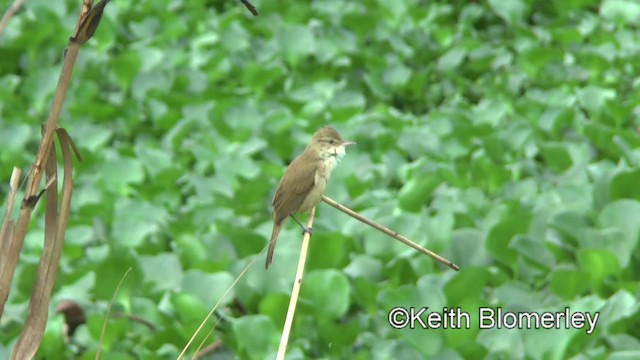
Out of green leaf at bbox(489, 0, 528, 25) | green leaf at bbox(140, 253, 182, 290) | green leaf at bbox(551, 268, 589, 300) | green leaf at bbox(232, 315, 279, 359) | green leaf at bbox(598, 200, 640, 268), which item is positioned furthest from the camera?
green leaf at bbox(489, 0, 528, 25)

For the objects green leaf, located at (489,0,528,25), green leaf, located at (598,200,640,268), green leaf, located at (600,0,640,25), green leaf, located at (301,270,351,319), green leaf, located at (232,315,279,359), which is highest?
green leaf, located at (600,0,640,25)

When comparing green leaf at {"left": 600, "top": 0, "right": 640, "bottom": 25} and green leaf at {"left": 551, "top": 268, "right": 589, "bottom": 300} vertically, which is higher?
green leaf at {"left": 600, "top": 0, "right": 640, "bottom": 25}

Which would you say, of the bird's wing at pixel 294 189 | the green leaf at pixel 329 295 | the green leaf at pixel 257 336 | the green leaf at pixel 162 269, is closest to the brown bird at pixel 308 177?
the bird's wing at pixel 294 189

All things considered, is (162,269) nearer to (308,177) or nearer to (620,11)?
(308,177)

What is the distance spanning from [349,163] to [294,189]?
6.67 ft

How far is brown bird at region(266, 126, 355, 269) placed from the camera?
348 cm

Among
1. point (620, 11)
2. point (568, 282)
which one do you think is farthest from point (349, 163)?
point (620, 11)

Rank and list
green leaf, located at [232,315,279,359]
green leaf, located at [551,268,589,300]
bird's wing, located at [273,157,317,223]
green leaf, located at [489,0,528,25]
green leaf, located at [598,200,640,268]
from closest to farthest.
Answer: bird's wing, located at [273,157,317,223], green leaf, located at [232,315,279,359], green leaf, located at [551,268,589,300], green leaf, located at [598,200,640,268], green leaf, located at [489,0,528,25]

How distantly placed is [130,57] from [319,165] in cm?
334

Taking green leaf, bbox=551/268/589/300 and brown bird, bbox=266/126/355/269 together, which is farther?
green leaf, bbox=551/268/589/300

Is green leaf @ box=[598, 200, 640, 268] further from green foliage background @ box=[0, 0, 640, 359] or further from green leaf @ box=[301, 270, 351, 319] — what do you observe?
green leaf @ box=[301, 270, 351, 319]

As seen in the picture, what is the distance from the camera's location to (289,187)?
11.5ft

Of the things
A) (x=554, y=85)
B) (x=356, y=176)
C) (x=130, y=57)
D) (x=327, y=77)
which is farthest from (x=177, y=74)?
(x=554, y=85)

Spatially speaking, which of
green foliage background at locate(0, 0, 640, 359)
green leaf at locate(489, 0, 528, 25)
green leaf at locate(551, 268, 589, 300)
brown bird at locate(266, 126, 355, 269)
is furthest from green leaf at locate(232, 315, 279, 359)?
green leaf at locate(489, 0, 528, 25)
